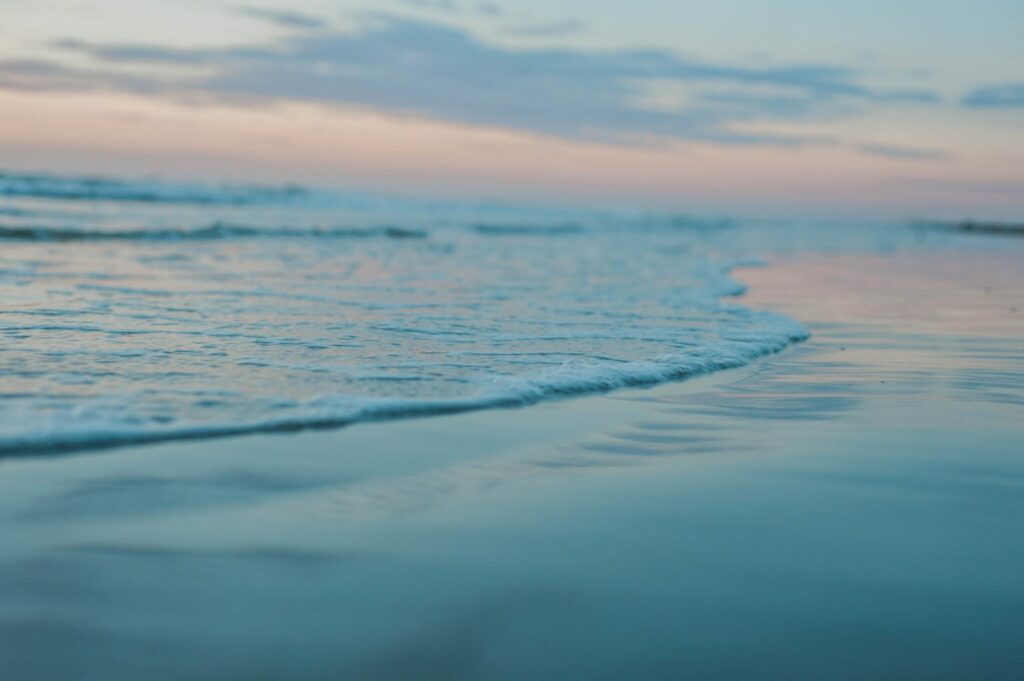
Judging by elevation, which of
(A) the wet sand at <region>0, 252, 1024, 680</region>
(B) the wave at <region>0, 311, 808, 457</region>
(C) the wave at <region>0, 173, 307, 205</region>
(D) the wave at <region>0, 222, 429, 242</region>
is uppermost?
(C) the wave at <region>0, 173, 307, 205</region>

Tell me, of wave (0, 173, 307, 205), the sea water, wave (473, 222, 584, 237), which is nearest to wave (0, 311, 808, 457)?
the sea water

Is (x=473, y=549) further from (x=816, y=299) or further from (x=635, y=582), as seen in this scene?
(x=816, y=299)

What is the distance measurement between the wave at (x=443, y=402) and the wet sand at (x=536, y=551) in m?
0.12

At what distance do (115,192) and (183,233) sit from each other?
12523 mm

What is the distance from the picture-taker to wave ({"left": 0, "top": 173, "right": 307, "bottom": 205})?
23.5m

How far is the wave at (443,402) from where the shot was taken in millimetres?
3285

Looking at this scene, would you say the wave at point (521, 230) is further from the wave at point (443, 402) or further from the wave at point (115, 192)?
the wave at point (443, 402)

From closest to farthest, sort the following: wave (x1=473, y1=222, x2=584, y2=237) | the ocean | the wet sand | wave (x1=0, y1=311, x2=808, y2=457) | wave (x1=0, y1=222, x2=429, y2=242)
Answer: the wet sand → wave (x1=0, y1=311, x2=808, y2=457) → the ocean → wave (x1=0, y1=222, x2=429, y2=242) → wave (x1=473, y1=222, x2=584, y2=237)

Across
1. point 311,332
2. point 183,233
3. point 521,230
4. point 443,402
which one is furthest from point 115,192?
point 443,402

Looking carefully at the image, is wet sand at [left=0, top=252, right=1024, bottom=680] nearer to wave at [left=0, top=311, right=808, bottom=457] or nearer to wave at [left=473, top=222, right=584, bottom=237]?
wave at [left=0, top=311, right=808, bottom=457]

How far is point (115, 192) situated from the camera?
84.3ft

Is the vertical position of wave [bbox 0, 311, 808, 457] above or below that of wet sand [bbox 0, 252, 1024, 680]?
above

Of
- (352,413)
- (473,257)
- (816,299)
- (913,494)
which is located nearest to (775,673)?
(913,494)

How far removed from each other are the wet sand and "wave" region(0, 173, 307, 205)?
2234 cm
